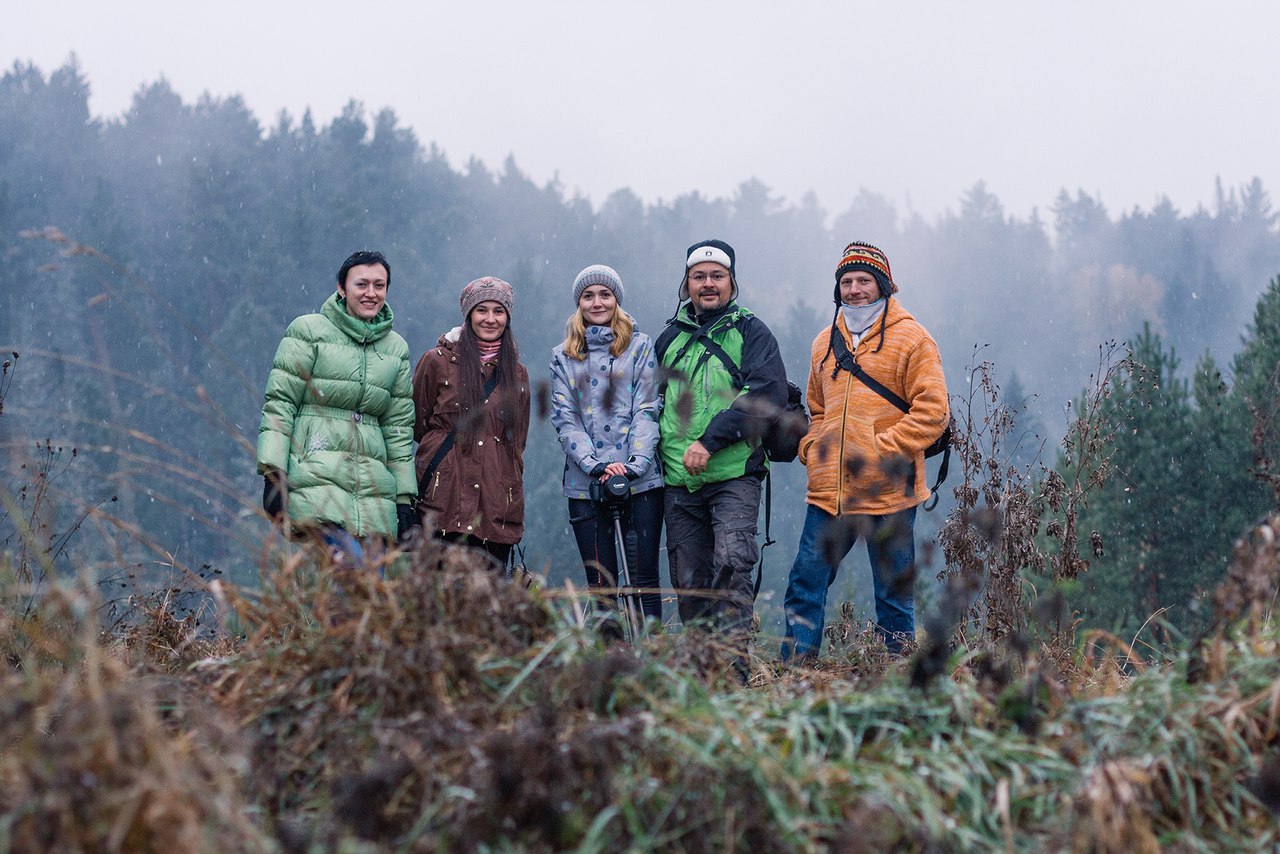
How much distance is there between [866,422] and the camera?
493cm

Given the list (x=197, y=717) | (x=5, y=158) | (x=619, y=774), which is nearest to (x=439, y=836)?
(x=619, y=774)

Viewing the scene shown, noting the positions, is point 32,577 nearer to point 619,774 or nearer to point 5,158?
point 619,774

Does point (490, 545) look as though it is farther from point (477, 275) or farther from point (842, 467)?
point (477, 275)

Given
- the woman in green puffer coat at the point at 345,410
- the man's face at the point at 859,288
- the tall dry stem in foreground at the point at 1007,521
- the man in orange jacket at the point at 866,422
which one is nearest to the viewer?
the woman in green puffer coat at the point at 345,410

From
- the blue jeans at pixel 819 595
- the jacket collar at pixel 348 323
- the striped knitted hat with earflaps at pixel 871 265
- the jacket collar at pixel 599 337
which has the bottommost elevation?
the blue jeans at pixel 819 595

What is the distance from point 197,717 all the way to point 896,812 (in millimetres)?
1471

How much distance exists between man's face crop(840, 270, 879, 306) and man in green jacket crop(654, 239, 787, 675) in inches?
15.9

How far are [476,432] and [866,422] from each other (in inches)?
63.4

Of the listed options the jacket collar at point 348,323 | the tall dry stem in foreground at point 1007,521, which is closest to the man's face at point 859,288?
the tall dry stem in foreground at point 1007,521

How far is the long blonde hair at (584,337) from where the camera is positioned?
513cm

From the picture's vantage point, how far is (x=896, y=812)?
7.61 feet

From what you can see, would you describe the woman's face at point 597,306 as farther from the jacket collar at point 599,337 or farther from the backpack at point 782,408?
the backpack at point 782,408

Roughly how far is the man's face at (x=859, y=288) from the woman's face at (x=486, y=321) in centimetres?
151

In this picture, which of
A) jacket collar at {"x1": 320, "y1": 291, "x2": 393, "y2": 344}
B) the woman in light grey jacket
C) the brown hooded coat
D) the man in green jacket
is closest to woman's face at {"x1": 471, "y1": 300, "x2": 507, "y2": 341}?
the brown hooded coat
